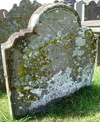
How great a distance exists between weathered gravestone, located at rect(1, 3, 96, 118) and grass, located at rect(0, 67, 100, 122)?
0.11 m

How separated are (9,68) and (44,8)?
3.06ft

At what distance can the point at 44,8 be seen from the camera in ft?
10.0

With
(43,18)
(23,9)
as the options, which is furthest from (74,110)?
(23,9)

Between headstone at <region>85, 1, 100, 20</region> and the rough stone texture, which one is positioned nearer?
the rough stone texture

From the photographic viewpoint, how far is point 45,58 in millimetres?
3164

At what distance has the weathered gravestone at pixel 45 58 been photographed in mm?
2965

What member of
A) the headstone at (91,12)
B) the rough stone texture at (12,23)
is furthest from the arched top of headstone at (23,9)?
the headstone at (91,12)

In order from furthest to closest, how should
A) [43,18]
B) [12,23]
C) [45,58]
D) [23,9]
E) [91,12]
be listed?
[91,12] < [23,9] < [12,23] < [45,58] < [43,18]

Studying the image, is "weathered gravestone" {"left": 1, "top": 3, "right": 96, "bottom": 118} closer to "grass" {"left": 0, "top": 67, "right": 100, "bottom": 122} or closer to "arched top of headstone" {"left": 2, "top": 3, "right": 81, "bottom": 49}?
"arched top of headstone" {"left": 2, "top": 3, "right": 81, "bottom": 49}

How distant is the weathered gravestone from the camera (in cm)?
296

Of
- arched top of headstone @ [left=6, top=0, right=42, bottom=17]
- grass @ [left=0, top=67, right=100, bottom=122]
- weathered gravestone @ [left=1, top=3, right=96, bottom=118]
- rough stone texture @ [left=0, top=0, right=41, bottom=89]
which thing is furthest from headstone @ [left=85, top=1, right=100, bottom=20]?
grass @ [left=0, top=67, right=100, bottom=122]

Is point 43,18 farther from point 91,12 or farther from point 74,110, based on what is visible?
point 91,12

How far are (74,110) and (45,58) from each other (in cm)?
84

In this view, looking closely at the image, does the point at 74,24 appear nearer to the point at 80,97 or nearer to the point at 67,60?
the point at 67,60
